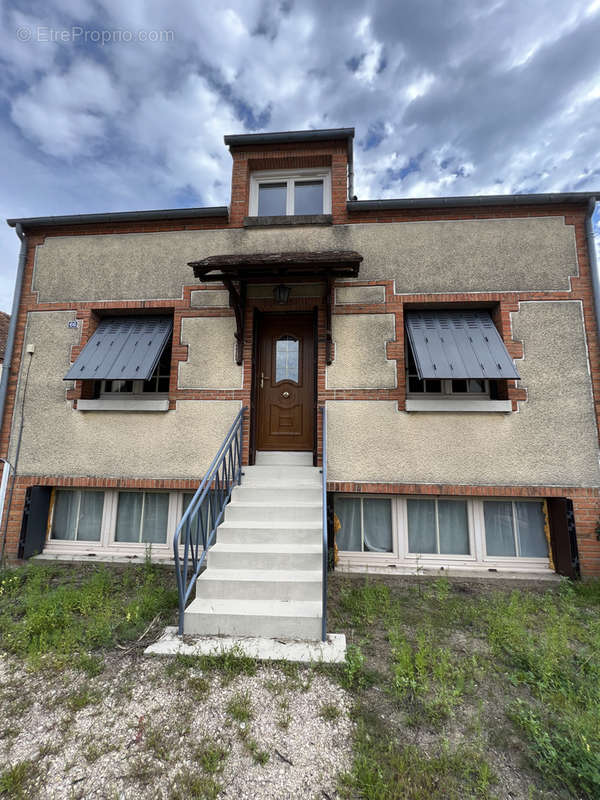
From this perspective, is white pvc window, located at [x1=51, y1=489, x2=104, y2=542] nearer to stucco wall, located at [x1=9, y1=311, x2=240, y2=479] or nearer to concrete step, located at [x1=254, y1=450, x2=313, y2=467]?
stucco wall, located at [x1=9, y1=311, x2=240, y2=479]

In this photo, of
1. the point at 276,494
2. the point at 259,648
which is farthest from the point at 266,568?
the point at 276,494

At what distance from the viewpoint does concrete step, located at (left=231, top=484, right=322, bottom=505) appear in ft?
12.5

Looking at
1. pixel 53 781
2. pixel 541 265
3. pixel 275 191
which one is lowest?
pixel 53 781

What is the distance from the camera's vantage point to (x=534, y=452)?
418 centimetres

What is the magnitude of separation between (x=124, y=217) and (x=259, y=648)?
567 centimetres

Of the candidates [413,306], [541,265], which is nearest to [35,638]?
[413,306]

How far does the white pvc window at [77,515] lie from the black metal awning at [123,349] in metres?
1.74

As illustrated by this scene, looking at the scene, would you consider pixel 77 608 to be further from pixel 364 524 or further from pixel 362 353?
pixel 362 353

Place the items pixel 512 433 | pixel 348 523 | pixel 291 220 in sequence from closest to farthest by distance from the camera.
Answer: pixel 512 433 → pixel 348 523 → pixel 291 220

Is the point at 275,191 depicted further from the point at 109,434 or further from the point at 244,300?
the point at 109,434

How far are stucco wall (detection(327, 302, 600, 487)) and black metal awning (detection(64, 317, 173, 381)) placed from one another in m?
2.56

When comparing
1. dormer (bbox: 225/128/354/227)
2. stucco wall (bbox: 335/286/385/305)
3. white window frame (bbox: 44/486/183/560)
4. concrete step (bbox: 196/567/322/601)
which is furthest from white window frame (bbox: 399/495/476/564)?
dormer (bbox: 225/128/354/227)

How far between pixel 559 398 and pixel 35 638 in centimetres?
596

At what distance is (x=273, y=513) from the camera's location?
11.8 feet
